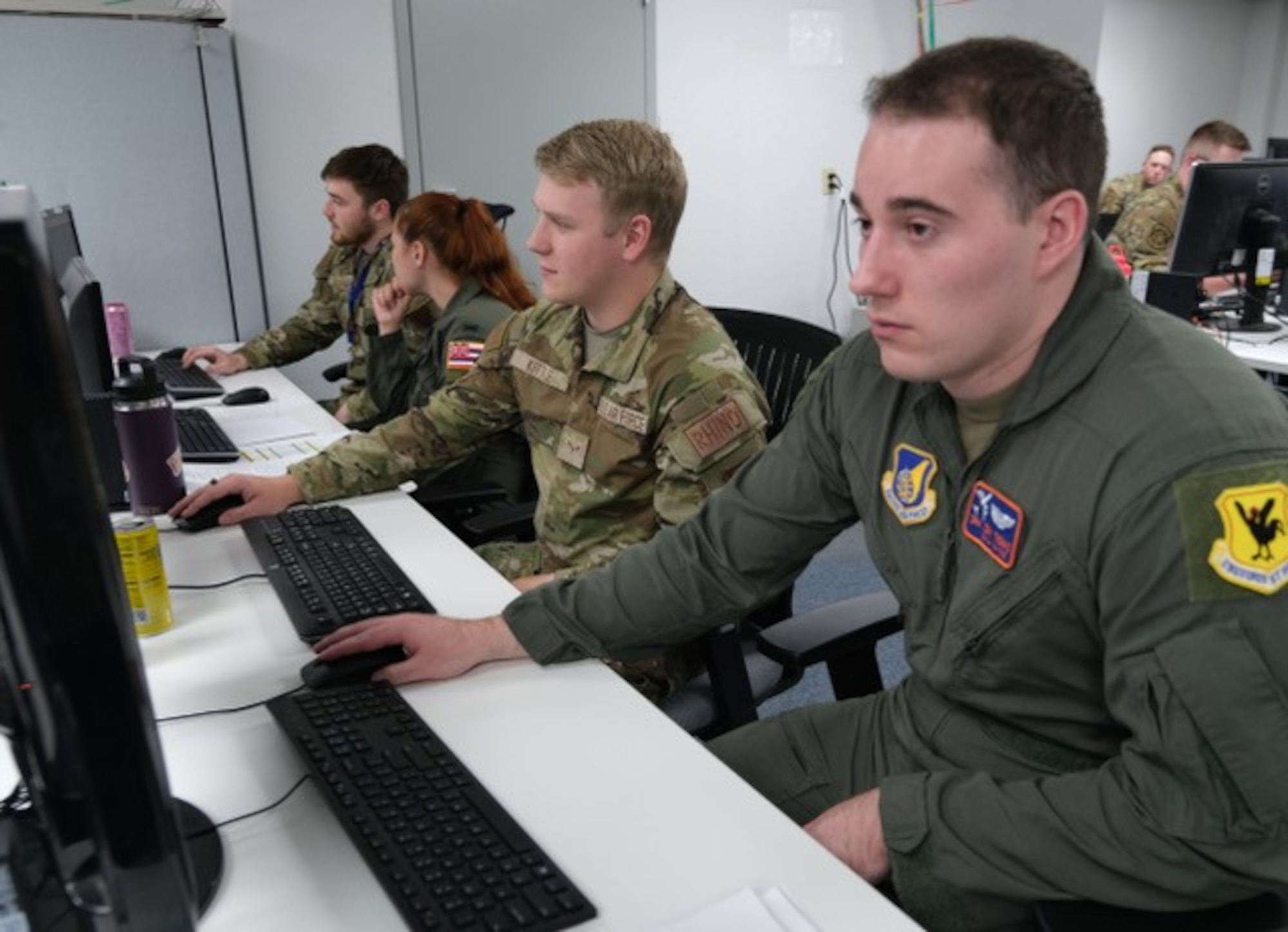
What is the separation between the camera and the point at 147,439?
1547 millimetres

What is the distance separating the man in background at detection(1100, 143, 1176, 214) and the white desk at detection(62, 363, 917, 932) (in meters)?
5.39

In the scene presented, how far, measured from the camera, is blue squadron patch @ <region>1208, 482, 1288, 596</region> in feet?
2.61

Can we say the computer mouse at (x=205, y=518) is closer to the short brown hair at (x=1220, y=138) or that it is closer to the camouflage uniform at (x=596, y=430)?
the camouflage uniform at (x=596, y=430)

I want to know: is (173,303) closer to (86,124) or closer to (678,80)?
(86,124)

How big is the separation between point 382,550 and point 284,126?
2.57 meters

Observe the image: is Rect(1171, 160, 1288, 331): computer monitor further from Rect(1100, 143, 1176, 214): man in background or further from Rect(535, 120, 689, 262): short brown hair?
Rect(1100, 143, 1176, 214): man in background

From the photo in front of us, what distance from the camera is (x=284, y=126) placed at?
3529 mm

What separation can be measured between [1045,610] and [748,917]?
40 centimetres

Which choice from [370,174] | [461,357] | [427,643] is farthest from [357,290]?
[427,643]

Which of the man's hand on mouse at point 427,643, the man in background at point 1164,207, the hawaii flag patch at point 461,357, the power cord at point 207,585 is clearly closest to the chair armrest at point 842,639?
the man's hand on mouse at point 427,643

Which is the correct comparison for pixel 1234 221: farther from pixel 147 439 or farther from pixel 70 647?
pixel 70 647

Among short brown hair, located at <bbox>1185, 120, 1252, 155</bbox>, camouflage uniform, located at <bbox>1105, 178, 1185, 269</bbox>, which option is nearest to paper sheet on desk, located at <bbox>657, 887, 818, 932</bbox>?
camouflage uniform, located at <bbox>1105, 178, 1185, 269</bbox>

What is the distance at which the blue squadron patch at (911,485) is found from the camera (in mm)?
1080

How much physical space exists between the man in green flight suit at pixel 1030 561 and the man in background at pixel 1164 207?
386 centimetres
